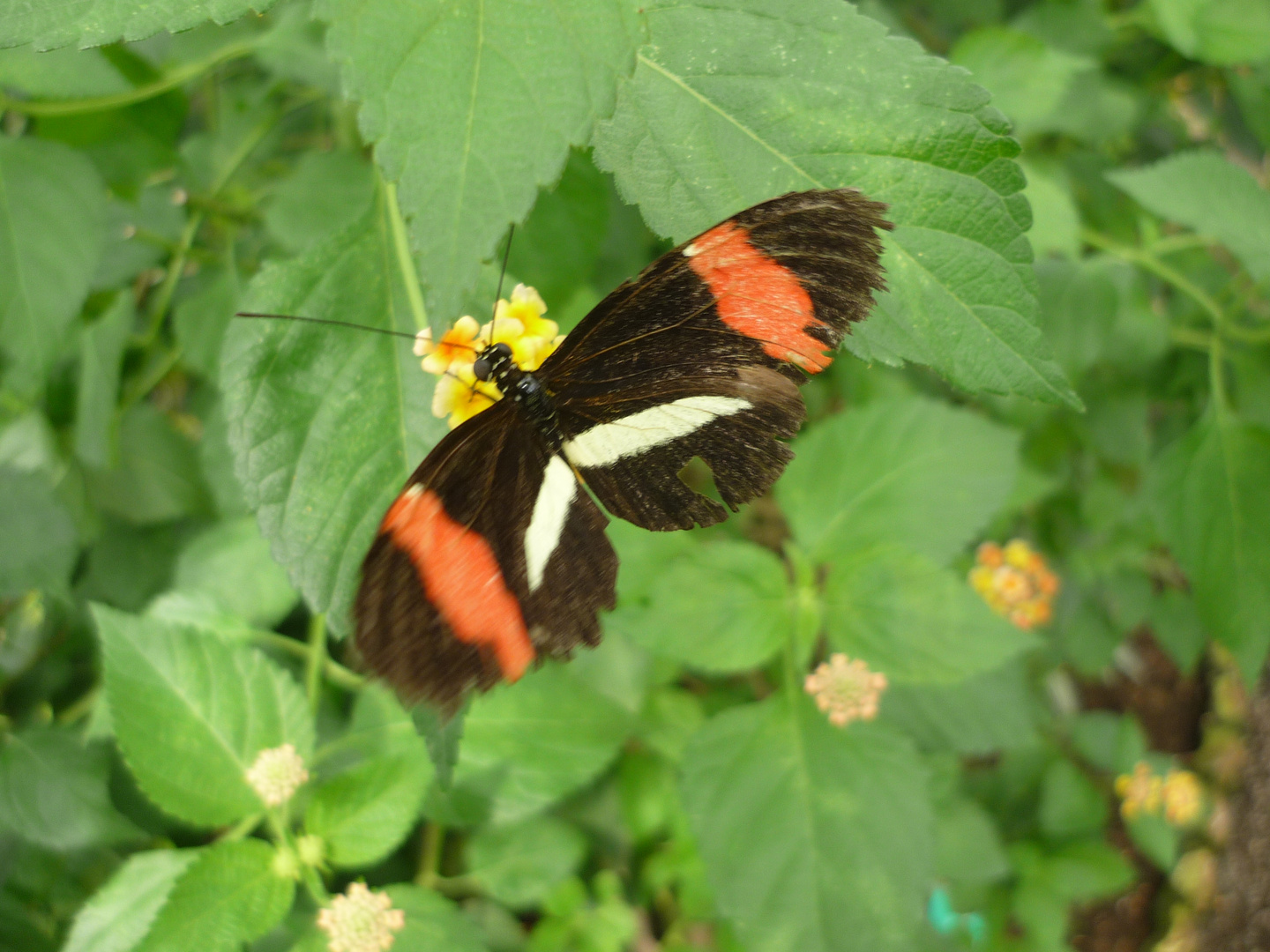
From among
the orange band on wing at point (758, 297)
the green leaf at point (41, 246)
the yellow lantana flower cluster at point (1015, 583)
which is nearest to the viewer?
the orange band on wing at point (758, 297)

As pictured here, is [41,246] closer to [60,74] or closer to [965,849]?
[60,74]

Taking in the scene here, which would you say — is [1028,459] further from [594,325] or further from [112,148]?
[112,148]

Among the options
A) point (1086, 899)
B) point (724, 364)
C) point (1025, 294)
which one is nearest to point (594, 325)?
point (724, 364)

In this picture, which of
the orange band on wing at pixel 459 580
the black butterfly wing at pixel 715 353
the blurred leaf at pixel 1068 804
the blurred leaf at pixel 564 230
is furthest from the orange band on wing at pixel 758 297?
the blurred leaf at pixel 1068 804

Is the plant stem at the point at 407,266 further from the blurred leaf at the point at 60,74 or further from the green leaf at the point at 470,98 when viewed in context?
the blurred leaf at the point at 60,74

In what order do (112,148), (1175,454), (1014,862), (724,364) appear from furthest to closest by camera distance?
(1014,862) → (1175,454) → (112,148) → (724,364)

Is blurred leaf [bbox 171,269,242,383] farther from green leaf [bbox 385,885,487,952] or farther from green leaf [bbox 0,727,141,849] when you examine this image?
green leaf [bbox 385,885,487,952]
